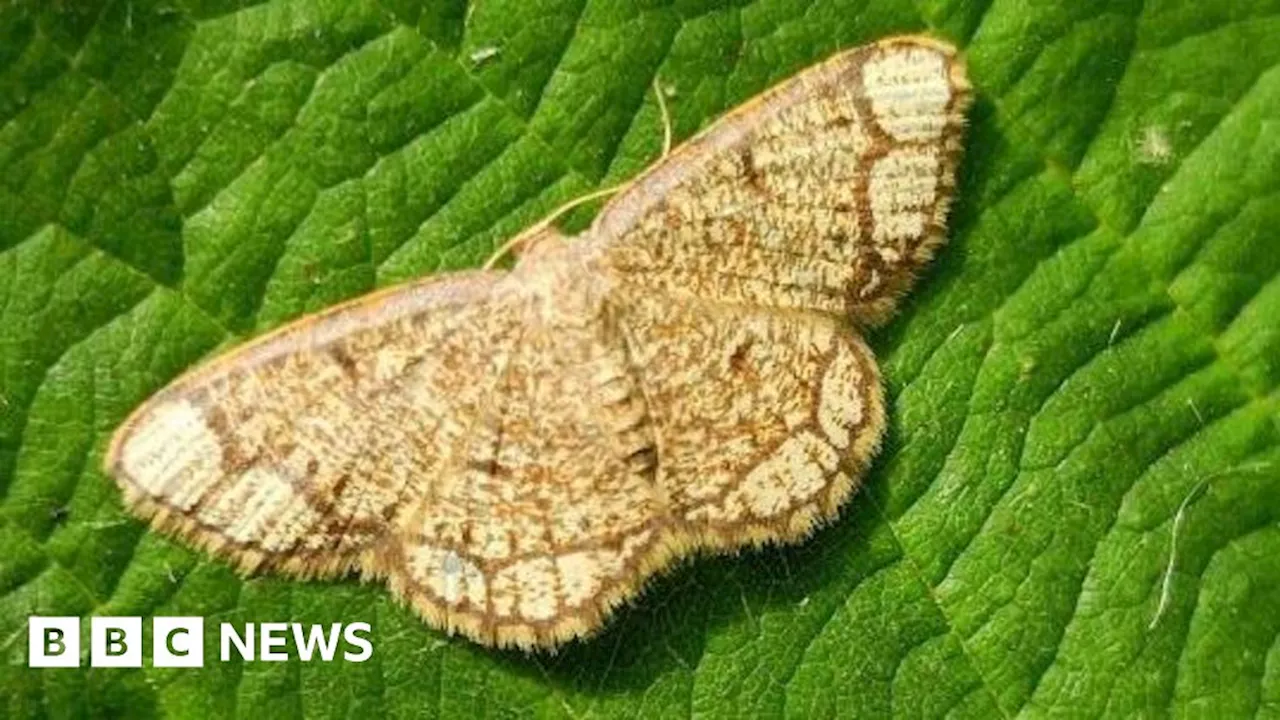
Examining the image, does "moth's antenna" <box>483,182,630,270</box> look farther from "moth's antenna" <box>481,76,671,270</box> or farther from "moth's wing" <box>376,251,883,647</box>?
"moth's wing" <box>376,251,883,647</box>

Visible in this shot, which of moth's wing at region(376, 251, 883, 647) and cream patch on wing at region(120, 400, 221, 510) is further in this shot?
moth's wing at region(376, 251, 883, 647)

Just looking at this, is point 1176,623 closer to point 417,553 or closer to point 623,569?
point 623,569

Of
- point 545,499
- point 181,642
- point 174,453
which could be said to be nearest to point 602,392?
point 545,499

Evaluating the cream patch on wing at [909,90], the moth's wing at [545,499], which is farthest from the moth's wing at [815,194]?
the moth's wing at [545,499]

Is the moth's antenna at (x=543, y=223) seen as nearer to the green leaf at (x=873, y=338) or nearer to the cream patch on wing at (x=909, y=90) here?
the green leaf at (x=873, y=338)

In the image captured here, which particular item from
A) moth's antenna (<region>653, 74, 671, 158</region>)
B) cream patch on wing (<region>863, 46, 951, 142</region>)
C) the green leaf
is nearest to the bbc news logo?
the green leaf

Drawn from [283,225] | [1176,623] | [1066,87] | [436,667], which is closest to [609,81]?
[283,225]

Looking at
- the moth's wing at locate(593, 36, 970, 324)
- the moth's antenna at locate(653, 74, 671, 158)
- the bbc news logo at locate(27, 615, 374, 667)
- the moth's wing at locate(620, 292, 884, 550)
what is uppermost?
the moth's antenna at locate(653, 74, 671, 158)
